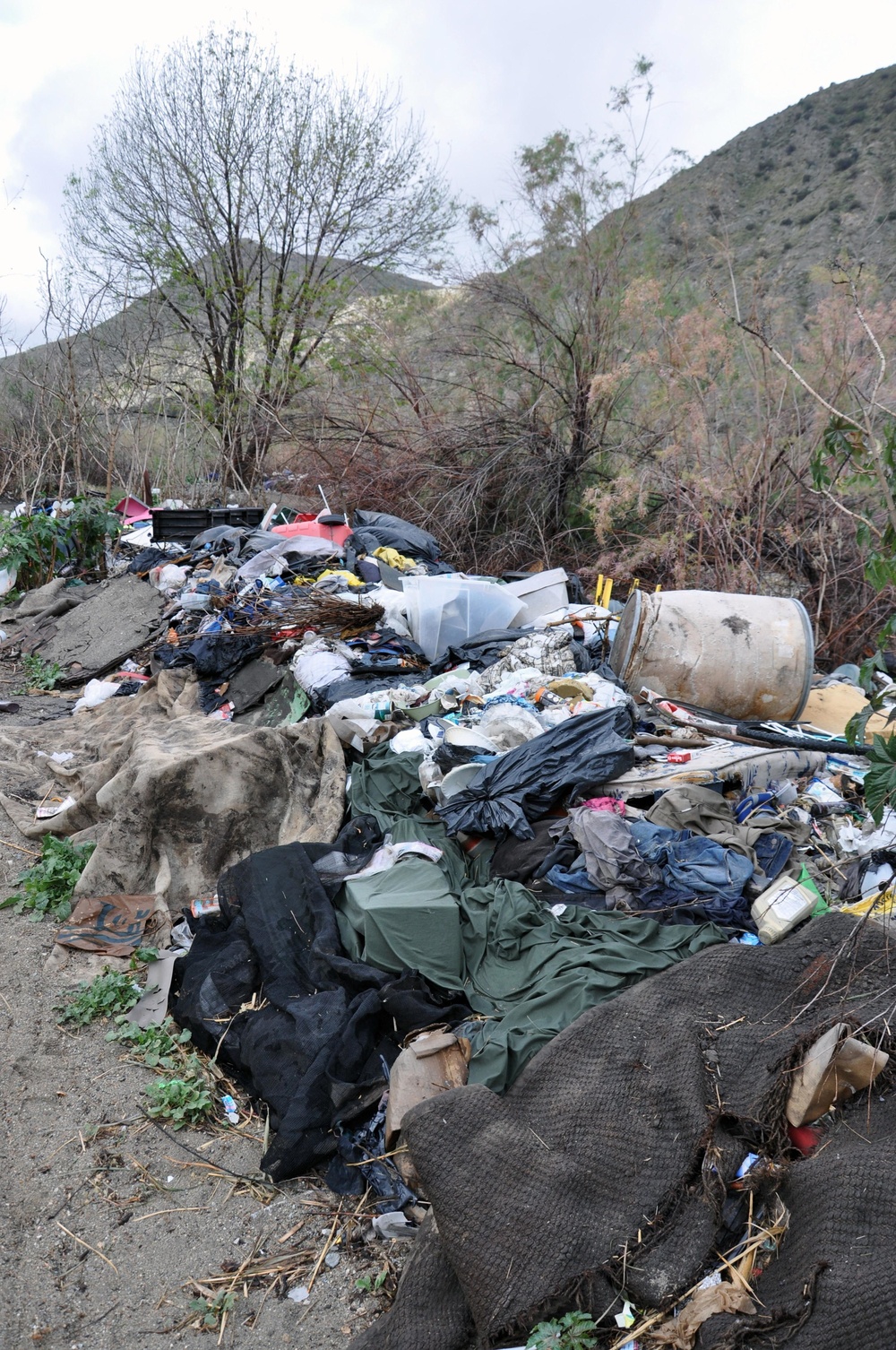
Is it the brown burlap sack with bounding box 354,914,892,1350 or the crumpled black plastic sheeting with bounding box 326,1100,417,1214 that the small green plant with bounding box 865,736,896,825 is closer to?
the brown burlap sack with bounding box 354,914,892,1350

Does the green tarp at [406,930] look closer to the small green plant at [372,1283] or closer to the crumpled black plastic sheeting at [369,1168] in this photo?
the crumpled black plastic sheeting at [369,1168]

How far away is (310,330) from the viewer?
14320 mm

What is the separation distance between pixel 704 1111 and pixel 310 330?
46.3 feet

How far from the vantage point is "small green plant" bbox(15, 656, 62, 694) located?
691cm

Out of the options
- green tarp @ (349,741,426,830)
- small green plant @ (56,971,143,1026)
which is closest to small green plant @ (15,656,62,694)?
green tarp @ (349,741,426,830)

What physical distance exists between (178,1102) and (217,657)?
356cm

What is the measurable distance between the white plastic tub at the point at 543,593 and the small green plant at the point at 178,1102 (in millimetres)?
4313

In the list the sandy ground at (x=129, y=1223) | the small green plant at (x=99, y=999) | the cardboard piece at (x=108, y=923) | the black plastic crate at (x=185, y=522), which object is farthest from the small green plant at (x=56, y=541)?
the sandy ground at (x=129, y=1223)

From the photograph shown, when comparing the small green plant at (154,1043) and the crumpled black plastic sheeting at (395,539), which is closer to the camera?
the small green plant at (154,1043)

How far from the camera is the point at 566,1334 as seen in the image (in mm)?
1895

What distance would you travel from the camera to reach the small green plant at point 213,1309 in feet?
6.91

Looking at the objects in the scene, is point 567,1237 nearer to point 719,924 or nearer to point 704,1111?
point 704,1111

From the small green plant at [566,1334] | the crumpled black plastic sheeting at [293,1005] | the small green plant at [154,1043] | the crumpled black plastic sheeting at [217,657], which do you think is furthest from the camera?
the crumpled black plastic sheeting at [217,657]

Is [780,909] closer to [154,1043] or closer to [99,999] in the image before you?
[154,1043]
